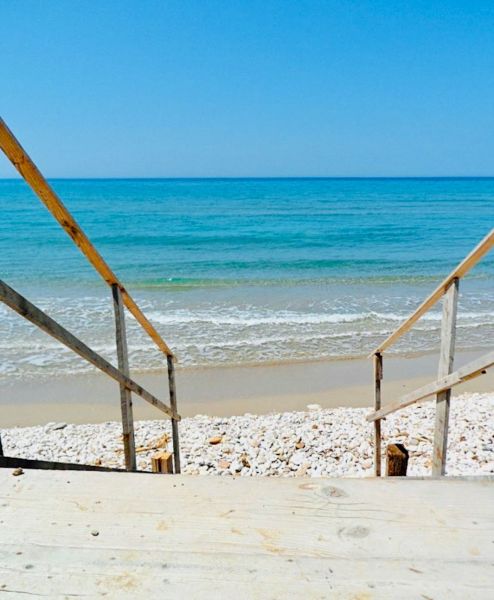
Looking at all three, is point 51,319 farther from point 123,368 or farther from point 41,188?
point 123,368

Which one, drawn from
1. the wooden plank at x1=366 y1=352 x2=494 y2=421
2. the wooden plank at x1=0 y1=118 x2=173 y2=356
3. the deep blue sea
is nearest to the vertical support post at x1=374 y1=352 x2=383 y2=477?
the wooden plank at x1=366 y1=352 x2=494 y2=421

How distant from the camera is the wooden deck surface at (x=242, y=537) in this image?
1.27m

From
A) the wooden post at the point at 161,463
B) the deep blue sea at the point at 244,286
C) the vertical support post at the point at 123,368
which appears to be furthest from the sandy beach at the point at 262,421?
the vertical support post at the point at 123,368

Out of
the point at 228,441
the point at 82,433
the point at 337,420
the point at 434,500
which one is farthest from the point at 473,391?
the point at 434,500

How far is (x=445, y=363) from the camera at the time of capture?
9.04ft

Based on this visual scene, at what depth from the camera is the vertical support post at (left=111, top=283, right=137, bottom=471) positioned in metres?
2.56

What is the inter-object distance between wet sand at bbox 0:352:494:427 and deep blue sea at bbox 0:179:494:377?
520 millimetres

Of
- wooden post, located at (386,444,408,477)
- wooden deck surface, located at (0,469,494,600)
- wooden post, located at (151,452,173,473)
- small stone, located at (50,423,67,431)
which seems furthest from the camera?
small stone, located at (50,423,67,431)

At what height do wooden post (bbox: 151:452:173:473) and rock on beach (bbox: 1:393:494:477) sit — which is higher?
wooden post (bbox: 151:452:173:473)

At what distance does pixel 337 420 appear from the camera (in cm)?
661

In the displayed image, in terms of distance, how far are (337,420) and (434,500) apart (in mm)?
5114

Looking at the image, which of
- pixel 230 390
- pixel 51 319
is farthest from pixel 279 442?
→ pixel 51 319

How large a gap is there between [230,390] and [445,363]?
5.53 metres

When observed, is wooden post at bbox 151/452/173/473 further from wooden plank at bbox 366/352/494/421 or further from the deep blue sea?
the deep blue sea
